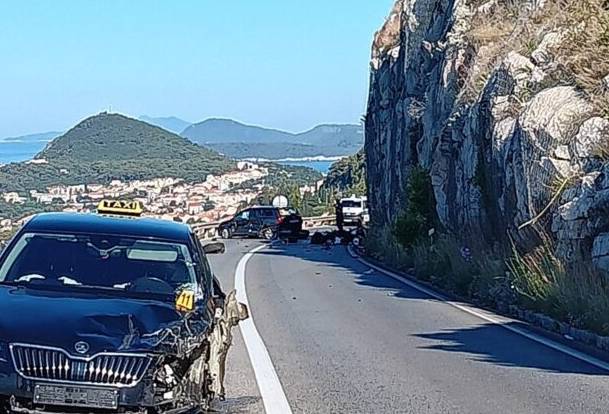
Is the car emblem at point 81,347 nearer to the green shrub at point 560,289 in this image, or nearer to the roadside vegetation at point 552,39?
the green shrub at point 560,289

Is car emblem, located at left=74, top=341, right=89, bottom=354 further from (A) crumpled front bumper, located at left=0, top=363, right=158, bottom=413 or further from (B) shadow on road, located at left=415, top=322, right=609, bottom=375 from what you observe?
(B) shadow on road, located at left=415, top=322, right=609, bottom=375

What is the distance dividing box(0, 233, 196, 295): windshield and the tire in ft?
158

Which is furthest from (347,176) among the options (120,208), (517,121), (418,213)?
(120,208)

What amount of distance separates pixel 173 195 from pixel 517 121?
30734 millimetres

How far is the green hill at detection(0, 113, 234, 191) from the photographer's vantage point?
44656 mm

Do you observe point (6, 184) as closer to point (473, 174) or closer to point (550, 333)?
point (473, 174)

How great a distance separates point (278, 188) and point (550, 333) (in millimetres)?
75594

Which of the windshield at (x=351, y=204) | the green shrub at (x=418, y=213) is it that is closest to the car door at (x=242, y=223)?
the windshield at (x=351, y=204)

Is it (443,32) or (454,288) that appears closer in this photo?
(454,288)

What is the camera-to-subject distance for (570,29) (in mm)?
24250

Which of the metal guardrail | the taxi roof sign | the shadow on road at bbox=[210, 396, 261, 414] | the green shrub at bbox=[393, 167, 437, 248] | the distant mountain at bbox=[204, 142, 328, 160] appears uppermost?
the distant mountain at bbox=[204, 142, 328, 160]

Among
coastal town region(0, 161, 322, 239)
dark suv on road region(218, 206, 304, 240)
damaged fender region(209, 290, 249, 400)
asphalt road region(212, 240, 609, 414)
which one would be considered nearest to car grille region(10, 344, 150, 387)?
damaged fender region(209, 290, 249, 400)

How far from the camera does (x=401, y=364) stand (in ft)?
40.5

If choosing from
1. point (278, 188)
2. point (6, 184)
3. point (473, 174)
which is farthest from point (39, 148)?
point (473, 174)
